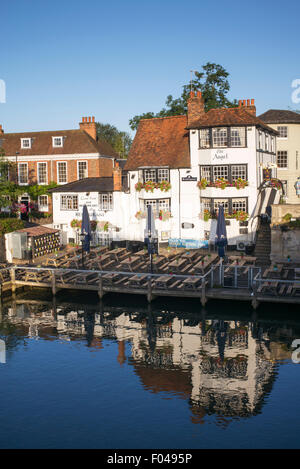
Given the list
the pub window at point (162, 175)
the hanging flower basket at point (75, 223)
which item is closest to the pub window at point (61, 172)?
the hanging flower basket at point (75, 223)

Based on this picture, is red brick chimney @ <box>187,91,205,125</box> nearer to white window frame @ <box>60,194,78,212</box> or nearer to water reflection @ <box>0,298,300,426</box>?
white window frame @ <box>60,194,78,212</box>

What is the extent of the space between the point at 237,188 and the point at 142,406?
26.4 metres

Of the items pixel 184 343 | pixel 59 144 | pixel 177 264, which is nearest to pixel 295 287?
pixel 184 343

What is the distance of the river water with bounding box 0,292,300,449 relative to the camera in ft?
55.8

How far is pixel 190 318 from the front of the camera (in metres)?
29.9

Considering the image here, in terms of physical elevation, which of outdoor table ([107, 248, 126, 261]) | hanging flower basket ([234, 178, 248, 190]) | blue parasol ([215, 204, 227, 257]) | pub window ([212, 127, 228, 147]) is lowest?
outdoor table ([107, 248, 126, 261])

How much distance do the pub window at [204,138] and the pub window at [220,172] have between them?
2064mm

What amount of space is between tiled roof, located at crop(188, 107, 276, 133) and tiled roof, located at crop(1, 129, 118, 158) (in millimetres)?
16799

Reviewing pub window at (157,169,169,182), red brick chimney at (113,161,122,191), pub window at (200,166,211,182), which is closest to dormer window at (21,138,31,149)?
red brick chimney at (113,161,122,191)

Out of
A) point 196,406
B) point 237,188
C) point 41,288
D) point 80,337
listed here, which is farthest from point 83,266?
point 196,406

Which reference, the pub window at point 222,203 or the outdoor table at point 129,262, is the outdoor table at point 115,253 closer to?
the outdoor table at point 129,262

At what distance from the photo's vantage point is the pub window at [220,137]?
42375 millimetres

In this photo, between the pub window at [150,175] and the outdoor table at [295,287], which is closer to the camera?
the outdoor table at [295,287]

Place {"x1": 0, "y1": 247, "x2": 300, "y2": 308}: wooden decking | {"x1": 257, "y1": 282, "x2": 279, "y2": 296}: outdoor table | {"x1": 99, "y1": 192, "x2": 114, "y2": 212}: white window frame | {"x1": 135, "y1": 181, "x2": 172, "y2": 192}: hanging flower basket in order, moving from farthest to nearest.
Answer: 1. {"x1": 99, "y1": 192, "x2": 114, "y2": 212}: white window frame
2. {"x1": 135, "y1": 181, "x2": 172, "y2": 192}: hanging flower basket
3. {"x1": 0, "y1": 247, "x2": 300, "y2": 308}: wooden decking
4. {"x1": 257, "y1": 282, "x2": 279, "y2": 296}: outdoor table
